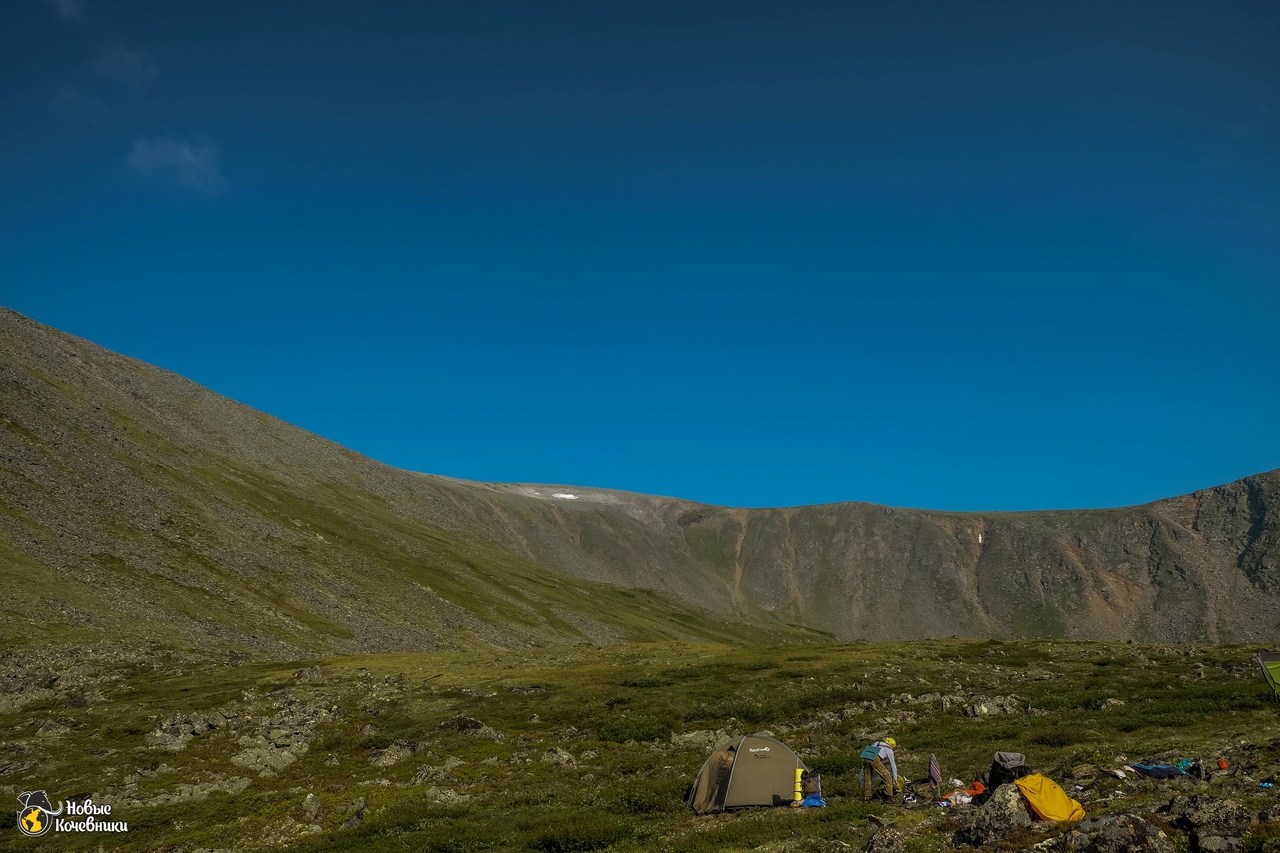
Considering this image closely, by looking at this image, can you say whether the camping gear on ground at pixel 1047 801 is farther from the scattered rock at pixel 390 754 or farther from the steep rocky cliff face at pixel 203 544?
the steep rocky cliff face at pixel 203 544

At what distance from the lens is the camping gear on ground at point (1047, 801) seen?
19.8 meters

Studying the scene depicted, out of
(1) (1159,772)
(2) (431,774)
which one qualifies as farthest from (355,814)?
(1) (1159,772)

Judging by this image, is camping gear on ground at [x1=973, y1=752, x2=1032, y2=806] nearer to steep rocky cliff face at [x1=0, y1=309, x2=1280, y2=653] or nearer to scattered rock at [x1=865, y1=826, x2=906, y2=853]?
scattered rock at [x1=865, y1=826, x2=906, y2=853]

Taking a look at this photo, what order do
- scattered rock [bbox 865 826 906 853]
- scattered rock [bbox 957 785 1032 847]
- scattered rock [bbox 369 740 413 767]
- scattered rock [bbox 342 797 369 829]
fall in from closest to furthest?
scattered rock [bbox 865 826 906 853] < scattered rock [bbox 957 785 1032 847] < scattered rock [bbox 342 797 369 829] < scattered rock [bbox 369 740 413 767]

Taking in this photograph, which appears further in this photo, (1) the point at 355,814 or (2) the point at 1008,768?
(1) the point at 355,814

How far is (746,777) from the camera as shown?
1165 inches

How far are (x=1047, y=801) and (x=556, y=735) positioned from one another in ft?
114

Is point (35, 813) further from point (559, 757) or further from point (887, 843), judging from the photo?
point (887, 843)

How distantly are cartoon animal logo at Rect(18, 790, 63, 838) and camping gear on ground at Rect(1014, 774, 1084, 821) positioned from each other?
37.4 meters

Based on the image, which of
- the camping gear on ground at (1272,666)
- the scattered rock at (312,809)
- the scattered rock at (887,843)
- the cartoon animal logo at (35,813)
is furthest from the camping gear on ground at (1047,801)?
the cartoon animal logo at (35,813)

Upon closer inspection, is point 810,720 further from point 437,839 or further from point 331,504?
point 331,504

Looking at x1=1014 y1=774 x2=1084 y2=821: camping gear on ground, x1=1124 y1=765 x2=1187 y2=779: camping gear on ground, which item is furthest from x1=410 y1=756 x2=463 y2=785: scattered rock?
x1=1124 y1=765 x2=1187 y2=779: camping gear on ground

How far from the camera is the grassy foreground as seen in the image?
91.7 ft

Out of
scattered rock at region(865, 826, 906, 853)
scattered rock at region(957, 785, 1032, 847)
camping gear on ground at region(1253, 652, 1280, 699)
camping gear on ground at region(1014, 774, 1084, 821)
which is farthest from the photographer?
camping gear on ground at region(1253, 652, 1280, 699)
